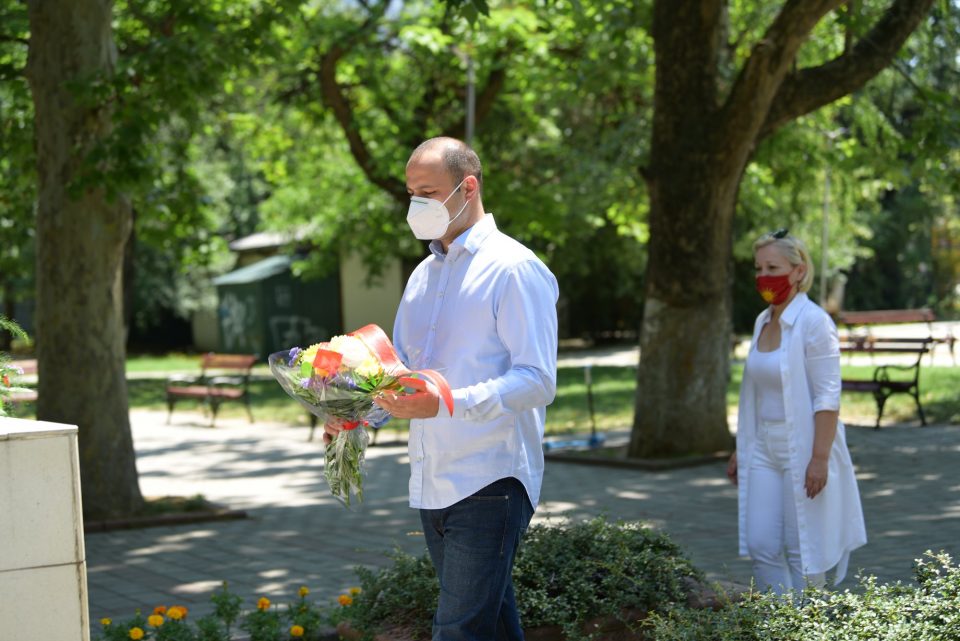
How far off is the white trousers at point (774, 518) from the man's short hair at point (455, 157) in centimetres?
243

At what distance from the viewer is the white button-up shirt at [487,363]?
3598mm

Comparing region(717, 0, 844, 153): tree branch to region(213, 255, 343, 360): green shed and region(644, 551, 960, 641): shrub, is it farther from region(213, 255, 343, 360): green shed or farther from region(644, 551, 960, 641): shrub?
region(213, 255, 343, 360): green shed

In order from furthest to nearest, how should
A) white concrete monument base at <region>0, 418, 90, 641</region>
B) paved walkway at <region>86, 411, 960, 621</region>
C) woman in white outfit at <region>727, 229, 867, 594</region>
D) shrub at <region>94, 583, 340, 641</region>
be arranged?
paved walkway at <region>86, 411, 960, 621</region> < woman in white outfit at <region>727, 229, 867, 594</region> < shrub at <region>94, 583, 340, 641</region> < white concrete monument base at <region>0, 418, 90, 641</region>

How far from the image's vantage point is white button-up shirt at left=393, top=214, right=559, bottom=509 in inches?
142

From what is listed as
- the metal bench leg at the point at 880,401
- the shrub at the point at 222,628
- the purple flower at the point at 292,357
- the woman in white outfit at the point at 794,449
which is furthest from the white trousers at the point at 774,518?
the metal bench leg at the point at 880,401

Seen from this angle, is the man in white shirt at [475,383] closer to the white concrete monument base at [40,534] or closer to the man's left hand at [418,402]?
the man's left hand at [418,402]

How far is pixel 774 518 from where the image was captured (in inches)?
221

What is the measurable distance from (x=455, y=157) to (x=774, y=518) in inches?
106

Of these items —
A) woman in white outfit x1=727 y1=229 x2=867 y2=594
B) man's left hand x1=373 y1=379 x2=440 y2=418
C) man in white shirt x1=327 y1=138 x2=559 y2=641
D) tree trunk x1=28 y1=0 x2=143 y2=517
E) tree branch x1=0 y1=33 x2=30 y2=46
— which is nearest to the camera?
man's left hand x1=373 y1=379 x2=440 y2=418

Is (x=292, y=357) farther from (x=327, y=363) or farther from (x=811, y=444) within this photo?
(x=811, y=444)

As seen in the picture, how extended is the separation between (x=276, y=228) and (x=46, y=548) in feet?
105

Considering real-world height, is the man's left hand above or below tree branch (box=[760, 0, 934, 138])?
below

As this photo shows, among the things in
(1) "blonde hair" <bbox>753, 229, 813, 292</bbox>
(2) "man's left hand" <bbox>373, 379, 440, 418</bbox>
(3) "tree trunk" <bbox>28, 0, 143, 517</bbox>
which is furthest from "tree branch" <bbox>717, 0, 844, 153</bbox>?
(2) "man's left hand" <bbox>373, 379, 440, 418</bbox>

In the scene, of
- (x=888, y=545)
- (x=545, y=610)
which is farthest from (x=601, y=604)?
(x=888, y=545)
